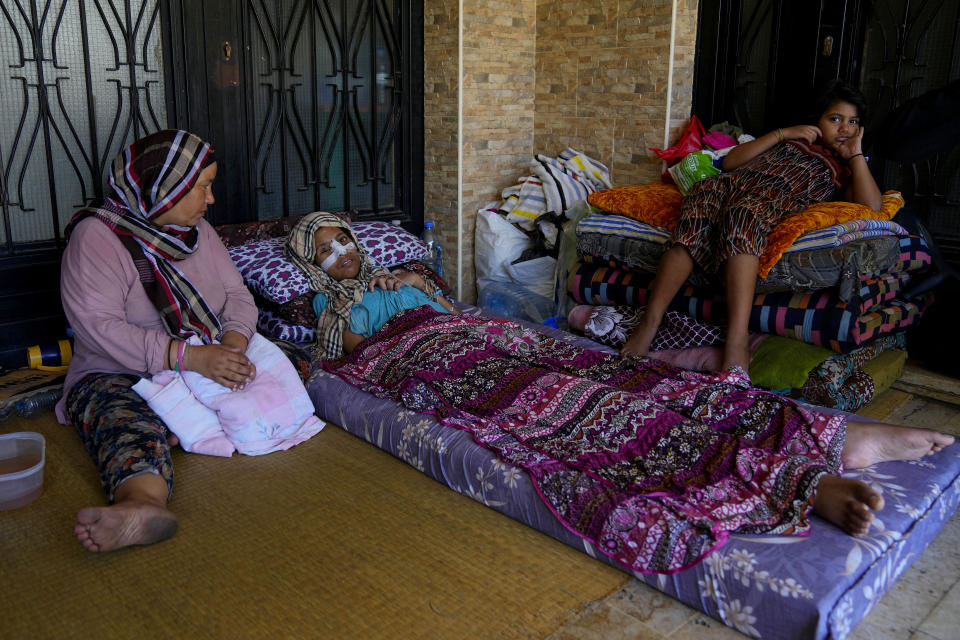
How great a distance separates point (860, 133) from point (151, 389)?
287 centimetres

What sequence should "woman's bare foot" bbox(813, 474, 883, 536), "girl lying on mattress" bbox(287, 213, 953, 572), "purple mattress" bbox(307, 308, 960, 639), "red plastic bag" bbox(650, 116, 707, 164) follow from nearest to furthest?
"purple mattress" bbox(307, 308, 960, 639) → "woman's bare foot" bbox(813, 474, 883, 536) → "girl lying on mattress" bbox(287, 213, 953, 572) → "red plastic bag" bbox(650, 116, 707, 164)

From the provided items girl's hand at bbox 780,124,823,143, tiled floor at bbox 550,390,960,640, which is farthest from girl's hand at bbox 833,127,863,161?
tiled floor at bbox 550,390,960,640

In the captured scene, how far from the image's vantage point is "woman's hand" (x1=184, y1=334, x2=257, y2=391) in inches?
93.2

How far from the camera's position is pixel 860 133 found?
313 cm

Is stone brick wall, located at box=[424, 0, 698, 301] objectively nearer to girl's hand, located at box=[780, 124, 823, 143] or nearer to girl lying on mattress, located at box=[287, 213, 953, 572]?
girl's hand, located at box=[780, 124, 823, 143]

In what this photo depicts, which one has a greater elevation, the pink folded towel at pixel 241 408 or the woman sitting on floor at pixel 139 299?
the woman sitting on floor at pixel 139 299

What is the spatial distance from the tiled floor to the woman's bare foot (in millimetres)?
222

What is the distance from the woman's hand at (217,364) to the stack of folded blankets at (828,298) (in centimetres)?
181

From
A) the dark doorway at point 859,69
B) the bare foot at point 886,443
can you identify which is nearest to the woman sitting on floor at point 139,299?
the bare foot at point 886,443

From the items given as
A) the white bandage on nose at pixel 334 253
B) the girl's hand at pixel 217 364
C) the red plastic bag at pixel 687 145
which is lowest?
the girl's hand at pixel 217 364

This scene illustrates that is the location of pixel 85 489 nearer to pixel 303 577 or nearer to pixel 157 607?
pixel 157 607

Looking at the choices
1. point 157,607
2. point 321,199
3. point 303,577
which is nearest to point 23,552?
point 157,607

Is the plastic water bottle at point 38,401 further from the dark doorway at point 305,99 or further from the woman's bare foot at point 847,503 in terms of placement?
the woman's bare foot at point 847,503

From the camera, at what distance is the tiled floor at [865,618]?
5.43 feet
